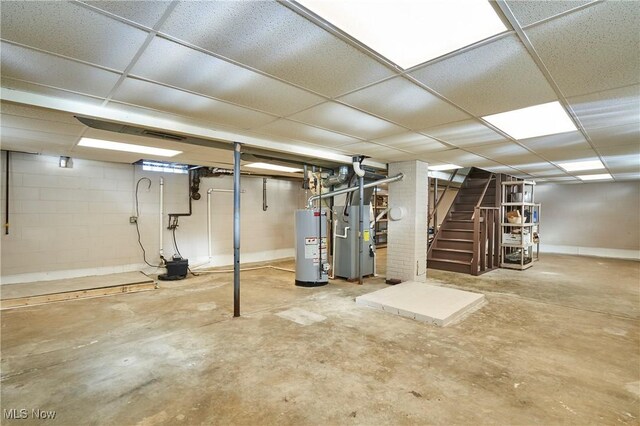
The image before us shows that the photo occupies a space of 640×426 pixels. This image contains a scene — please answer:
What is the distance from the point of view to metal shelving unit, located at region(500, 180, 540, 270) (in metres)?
6.74

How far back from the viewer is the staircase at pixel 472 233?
6309mm

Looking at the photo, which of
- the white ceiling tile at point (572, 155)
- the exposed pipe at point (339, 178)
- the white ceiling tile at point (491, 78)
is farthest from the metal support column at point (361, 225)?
the white ceiling tile at point (572, 155)

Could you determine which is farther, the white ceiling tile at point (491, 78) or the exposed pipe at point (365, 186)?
the exposed pipe at point (365, 186)

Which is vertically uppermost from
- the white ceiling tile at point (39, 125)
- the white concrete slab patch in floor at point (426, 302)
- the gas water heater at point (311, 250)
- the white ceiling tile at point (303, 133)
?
the white ceiling tile at point (303, 133)

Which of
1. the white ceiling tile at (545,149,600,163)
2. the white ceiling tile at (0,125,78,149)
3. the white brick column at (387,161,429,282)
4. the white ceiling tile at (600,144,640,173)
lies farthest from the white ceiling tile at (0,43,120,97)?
the white ceiling tile at (600,144,640,173)

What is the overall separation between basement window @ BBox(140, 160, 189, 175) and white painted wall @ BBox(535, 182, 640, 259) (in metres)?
10.8

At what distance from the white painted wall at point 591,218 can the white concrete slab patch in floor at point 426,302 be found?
7.46 meters

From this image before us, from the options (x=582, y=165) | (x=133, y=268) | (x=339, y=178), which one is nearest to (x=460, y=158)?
(x=339, y=178)

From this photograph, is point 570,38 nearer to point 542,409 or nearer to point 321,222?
point 542,409

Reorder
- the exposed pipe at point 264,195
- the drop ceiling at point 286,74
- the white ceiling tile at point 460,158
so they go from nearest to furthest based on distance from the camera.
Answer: the drop ceiling at point 286,74 → the white ceiling tile at point 460,158 → the exposed pipe at point 264,195

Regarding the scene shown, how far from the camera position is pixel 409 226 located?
5.31m

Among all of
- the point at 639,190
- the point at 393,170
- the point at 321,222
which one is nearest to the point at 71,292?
the point at 321,222

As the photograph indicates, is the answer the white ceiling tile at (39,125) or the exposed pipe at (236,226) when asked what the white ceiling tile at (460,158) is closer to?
the exposed pipe at (236,226)

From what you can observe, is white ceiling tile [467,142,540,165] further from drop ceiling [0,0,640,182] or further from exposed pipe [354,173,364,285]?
exposed pipe [354,173,364,285]
